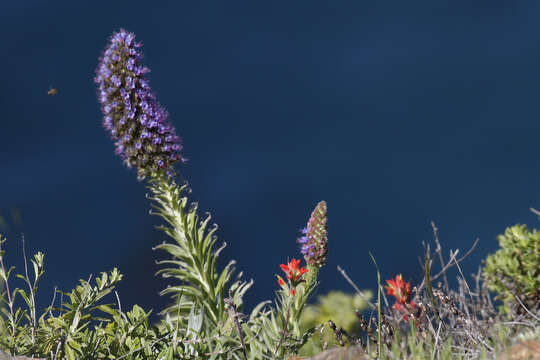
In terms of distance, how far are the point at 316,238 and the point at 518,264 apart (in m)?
3.18

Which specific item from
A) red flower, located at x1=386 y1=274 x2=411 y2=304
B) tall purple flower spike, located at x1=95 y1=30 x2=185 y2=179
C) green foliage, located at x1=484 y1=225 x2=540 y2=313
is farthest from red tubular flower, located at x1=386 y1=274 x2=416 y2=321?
green foliage, located at x1=484 y1=225 x2=540 y2=313

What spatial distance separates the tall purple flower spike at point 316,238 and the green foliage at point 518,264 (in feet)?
8.75

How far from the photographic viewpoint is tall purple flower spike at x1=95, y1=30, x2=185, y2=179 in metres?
3.91

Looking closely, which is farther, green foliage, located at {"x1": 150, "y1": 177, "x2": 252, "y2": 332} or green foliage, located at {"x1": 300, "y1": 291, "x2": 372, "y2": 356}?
green foliage, located at {"x1": 300, "y1": 291, "x2": 372, "y2": 356}

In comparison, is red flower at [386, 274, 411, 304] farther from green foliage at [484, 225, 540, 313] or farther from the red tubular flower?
green foliage at [484, 225, 540, 313]

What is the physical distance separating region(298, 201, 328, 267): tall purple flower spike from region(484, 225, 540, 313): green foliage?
267 cm

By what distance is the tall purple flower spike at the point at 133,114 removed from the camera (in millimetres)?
3912

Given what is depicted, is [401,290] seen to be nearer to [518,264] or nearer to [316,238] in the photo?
[316,238]

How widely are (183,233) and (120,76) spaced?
1.16 meters

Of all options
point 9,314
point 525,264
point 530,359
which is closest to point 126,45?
point 9,314

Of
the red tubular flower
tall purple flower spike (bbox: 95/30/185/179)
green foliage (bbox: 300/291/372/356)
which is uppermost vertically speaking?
tall purple flower spike (bbox: 95/30/185/179)

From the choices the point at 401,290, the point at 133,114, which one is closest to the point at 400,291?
the point at 401,290

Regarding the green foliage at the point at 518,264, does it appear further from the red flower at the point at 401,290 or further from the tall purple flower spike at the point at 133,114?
the tall purple flower spike at the point at 133,114

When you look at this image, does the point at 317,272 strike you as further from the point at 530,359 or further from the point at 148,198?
the point at 530,359
